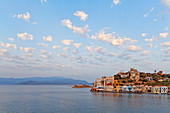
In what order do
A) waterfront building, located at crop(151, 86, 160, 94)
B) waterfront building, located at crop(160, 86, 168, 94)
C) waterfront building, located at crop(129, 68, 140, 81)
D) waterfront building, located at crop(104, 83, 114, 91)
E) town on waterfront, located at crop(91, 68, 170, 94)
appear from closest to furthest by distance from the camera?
waterfront building, located at crop(160, 86, 168, 94) → waterfront building, located at crop(151, 86, 160, 94) → town on waterfront, located at crop(91, 68, 170, 94) → waterfront building, located at crop(104, 83, 114, 91) → waterfront building, located at crop(129, 68, 140, 81)

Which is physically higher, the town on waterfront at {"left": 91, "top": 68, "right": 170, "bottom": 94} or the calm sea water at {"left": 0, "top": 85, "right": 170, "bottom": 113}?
the town on waterfront at {"left": 91, "top": 68, "right": 170, "bottom": 94}

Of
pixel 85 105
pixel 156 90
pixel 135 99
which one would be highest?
pixel 156 90

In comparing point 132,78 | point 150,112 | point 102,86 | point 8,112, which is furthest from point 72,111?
point 132,78

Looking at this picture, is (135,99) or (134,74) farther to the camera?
(134,74)

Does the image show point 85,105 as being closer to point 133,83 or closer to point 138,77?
point 133,83

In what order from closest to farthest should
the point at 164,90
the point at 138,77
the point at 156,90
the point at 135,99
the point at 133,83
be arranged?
1. the point at 135,99
2. the point at 164,90
3. the point at 156,90
4. the point at 133,83
5. the point at 138,77

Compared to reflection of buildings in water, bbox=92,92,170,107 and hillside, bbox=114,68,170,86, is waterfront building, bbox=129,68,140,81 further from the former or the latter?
reflection of buildings in water, bbox=92,92,170,107

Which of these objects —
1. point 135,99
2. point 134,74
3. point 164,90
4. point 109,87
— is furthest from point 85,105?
point 134,74

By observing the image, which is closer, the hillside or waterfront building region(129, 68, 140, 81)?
the hillside

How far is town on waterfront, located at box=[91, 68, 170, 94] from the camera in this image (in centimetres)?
12886

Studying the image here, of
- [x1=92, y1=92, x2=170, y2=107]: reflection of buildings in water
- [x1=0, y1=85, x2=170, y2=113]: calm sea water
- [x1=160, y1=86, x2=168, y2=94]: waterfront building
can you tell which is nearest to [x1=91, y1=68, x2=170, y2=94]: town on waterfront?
[x1=160, y1=86, x2=168, y2=94]: waterfront building

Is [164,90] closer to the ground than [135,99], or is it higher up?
higher up

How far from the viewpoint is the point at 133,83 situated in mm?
143750

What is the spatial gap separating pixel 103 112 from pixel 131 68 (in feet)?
454
